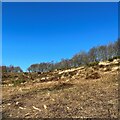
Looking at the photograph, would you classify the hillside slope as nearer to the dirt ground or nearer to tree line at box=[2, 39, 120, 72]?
Answer: the dirt ground

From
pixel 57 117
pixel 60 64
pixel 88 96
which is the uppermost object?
pixel 60 64

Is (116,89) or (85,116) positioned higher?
(116,89)

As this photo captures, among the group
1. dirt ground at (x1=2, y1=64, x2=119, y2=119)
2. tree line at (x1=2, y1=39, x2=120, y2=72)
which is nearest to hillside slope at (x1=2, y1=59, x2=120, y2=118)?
dirt ground at (x1=2, y1=64, x2=119, y2=119)

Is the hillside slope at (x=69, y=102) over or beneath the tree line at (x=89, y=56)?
beneath

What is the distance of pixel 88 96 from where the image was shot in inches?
304

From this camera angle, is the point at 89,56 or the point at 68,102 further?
the point at 89,56

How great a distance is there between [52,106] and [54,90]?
5.80ft

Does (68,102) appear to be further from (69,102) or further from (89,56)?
(89,56)

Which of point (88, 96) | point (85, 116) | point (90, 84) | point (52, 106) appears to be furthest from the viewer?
point (90, 84)

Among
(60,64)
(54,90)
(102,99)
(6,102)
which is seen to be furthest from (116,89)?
(60,64)

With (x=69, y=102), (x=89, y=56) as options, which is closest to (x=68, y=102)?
(x=69, y=102)

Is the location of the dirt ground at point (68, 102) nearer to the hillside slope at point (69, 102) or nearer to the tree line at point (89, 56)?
the hillside slope at point (69, 102)

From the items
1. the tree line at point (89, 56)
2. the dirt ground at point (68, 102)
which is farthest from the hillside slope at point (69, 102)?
the tree line at point (89, 56)

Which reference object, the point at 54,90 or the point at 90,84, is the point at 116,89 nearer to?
the point at 90,84
